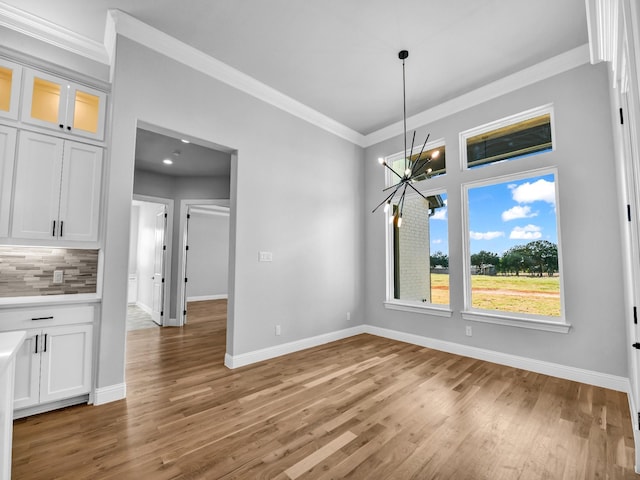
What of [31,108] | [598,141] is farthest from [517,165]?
[31,108]

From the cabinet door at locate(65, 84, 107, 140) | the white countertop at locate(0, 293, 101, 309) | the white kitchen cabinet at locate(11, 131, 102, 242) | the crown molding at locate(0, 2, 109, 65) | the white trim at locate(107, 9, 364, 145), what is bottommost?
the white countertop at locate(0, 293, 101, 309)

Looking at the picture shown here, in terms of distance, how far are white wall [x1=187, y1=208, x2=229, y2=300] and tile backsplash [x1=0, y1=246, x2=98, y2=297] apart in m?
6.57

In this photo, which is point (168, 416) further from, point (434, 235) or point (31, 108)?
point (434, 235)

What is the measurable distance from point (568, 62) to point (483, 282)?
8.76 feet

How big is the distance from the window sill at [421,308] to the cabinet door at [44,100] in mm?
4562

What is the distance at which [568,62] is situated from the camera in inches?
127

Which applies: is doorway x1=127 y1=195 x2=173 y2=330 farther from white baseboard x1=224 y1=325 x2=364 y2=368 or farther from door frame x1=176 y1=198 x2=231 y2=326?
white baseboard x1=224 y1=325 x2=364 y2=368

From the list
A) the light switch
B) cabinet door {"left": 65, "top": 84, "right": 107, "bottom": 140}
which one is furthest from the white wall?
cabinet door {"left": 65, "top": 84, "right": 107, "bottom": 140}

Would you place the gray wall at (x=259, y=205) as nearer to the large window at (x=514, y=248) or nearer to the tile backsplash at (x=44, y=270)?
the tile backsplash at (x=44, y=270)

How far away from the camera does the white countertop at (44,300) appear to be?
2.28 m

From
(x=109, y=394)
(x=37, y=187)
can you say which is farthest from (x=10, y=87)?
(x=109, y=394)

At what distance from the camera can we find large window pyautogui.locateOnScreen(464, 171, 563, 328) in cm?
340

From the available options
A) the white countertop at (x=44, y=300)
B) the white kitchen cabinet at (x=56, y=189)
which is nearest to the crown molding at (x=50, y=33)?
the white kitchen cabinet at (x=56, y=189)

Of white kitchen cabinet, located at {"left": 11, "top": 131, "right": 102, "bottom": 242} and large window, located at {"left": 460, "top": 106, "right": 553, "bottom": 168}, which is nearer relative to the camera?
white kitchen cabinet, located at {"left": 11, "top": 131, "right": 102, "bottom": 242}
